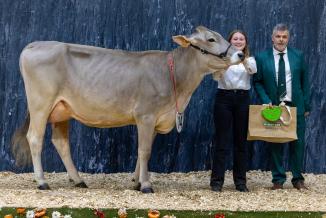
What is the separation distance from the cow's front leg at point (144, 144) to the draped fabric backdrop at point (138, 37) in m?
1.72

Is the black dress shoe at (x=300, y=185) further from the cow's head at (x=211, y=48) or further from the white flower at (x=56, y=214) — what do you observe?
the white flower at (x=56, y=214)

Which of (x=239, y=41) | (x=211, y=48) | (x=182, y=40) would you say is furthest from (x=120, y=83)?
(x=239, y=41)

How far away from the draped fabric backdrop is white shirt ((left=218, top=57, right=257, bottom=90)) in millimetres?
1670

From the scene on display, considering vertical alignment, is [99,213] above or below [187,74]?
below

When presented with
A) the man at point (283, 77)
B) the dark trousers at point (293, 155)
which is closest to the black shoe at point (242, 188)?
the dark trousers at point (293, 155)

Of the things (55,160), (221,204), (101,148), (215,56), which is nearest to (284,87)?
(215,56)

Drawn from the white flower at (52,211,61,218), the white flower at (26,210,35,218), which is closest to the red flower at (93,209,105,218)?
the white flower at (52,211,61,218)

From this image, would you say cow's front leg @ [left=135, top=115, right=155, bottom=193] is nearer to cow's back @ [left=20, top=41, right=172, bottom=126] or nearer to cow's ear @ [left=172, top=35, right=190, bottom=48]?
cow's back @ [left=20, top=41, right=172, bottom=126]

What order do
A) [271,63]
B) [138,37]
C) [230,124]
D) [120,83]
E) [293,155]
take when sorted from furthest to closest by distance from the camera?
[138,37]
[293,155]
[271,63]
[230,124]
[120,83]

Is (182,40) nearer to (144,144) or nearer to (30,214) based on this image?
(144,144)

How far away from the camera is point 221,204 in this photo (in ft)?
23.9

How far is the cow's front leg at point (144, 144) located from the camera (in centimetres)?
776

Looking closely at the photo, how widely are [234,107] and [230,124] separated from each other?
0.64ft

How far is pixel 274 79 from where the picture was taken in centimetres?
809
